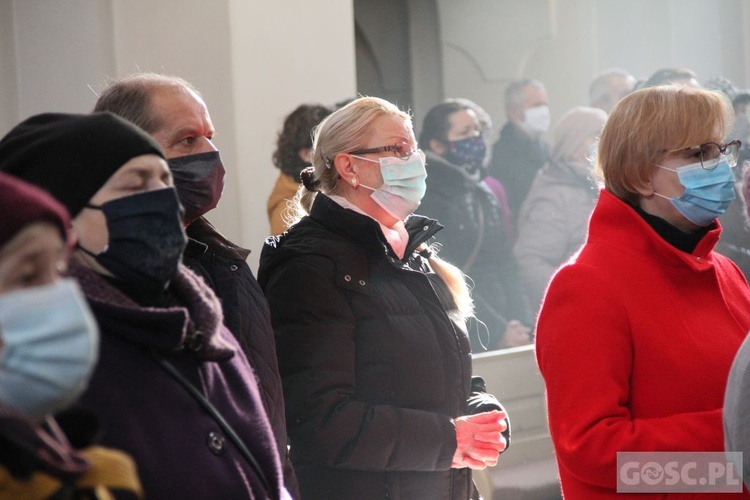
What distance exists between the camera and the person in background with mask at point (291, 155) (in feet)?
16.0

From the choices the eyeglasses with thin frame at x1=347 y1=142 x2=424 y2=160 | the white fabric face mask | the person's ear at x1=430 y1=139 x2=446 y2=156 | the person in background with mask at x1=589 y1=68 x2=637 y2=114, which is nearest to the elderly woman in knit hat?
the person's ear at x1=430 y1=139 x2=446 y2=156

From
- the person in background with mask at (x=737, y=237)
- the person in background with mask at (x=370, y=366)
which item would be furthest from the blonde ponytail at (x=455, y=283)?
the person in background with mask at (x=737, y=237)

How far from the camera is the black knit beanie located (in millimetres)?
1857

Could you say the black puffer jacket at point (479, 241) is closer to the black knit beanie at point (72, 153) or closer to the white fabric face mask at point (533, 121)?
the white fabric face mask at point (533, 121)

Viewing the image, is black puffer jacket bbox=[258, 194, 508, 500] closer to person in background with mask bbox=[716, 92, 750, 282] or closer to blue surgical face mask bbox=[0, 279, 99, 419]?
blue surgical face mask bbox=[0, 279, 99, 419]

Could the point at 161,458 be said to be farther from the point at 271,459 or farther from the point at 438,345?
the point at 438,345

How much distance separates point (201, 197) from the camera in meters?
2.78

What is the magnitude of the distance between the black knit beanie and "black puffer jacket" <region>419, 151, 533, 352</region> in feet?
14.0

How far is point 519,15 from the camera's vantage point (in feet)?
34.6

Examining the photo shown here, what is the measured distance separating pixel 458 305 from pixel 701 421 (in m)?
0.96

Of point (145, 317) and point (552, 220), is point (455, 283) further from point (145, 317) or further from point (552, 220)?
point (552, 220)

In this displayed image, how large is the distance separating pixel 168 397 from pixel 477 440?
132 centimetres

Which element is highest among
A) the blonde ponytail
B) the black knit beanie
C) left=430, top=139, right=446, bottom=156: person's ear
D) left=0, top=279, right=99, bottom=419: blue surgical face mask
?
the black knit beanie

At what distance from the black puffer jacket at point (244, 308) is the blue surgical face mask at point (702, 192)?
1079mm
